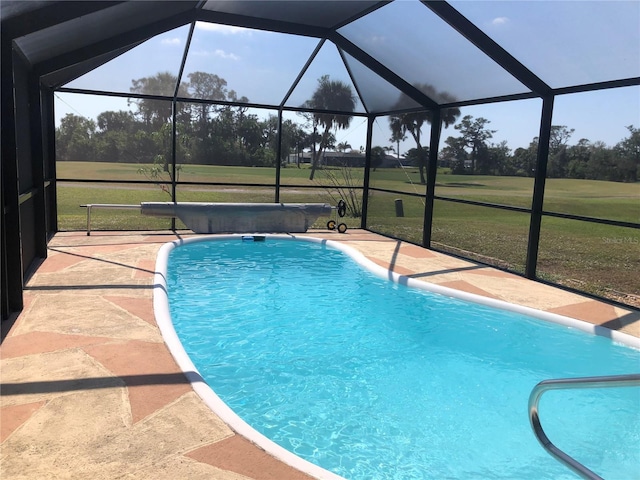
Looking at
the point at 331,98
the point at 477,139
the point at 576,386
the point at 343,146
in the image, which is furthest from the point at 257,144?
the point at 576,386

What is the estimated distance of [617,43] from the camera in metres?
5.41

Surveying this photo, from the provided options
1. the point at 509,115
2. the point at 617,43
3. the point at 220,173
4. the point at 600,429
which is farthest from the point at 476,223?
the point at 600,429

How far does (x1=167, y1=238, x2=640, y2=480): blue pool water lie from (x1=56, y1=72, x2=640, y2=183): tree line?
1261 centimetres

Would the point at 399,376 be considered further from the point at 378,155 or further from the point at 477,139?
the point at 477,139

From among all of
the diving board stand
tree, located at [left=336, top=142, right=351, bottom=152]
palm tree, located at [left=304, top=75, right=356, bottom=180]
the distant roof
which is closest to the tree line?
tree, located at [left=336, top=142, right=351, bottom=152]

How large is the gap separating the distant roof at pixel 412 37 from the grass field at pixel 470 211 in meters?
4.63

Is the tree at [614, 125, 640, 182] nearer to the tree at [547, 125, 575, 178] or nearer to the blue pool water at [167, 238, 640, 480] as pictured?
the tree at [547, 125, 575, 178]

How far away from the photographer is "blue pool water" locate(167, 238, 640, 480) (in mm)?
3359

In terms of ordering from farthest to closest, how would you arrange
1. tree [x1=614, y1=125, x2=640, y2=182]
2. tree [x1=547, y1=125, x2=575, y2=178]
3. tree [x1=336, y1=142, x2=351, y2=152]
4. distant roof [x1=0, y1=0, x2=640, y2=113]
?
1. tree [x1=336, y1=142, x2=351, y2=152]
2. tree [x1=547, y1=125, x2=575, y2=178]
3. tree [x1=614, y1=125, x2=640, y2=182]
4. distant roof [x1=0, y1=0, x2=640, y2=113]

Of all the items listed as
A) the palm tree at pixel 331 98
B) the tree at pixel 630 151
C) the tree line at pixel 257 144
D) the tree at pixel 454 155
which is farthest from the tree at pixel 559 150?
the palm tree at pixel 331 98

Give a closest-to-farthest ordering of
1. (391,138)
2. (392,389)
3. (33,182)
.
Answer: (392,389) → (33,182) → (391,138)

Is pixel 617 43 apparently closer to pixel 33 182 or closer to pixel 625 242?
pixel 33 182

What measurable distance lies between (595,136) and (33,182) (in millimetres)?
18533

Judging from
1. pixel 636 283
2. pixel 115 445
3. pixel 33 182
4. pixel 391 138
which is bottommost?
pixel 636 283
